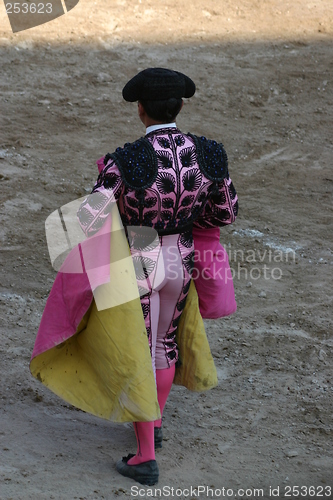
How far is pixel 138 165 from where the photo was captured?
257 centimetres

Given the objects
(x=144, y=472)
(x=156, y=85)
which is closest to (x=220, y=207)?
(x=156, y=85)

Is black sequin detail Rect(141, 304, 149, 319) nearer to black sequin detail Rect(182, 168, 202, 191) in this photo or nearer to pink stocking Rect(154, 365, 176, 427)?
pink stocking Rect(154, 365, 176, 427)

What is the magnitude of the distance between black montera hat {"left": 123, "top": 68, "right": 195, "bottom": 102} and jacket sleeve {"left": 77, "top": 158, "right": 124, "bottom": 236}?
0.26m

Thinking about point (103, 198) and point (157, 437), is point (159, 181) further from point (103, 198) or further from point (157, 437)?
point (157, 437)

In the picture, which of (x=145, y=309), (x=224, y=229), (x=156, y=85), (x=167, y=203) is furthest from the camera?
(x=224, y=229)

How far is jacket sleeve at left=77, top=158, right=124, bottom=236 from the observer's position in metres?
2.59

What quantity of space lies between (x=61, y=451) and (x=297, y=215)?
3.37 m

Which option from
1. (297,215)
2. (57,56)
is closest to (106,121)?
(57,56)

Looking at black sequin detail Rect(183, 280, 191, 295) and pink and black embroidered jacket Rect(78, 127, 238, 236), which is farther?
black sequin detail Rect(183, 280, 191, 295)

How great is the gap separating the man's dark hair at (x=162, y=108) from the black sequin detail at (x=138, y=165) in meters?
0.12

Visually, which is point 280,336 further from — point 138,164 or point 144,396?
point 138,164

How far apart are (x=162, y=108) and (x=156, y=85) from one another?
0.09 meters

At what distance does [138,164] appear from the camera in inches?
101

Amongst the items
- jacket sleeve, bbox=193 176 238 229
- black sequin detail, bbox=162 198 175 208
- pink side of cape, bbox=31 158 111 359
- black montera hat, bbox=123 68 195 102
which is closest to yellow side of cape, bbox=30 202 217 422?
pink side of cape, bbox=31 158 111 359
